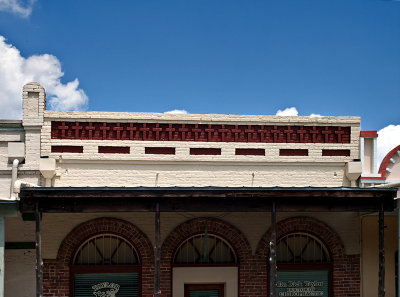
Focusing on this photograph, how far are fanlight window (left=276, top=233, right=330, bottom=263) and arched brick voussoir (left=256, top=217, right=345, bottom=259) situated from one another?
168 millimetres

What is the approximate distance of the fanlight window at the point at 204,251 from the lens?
39.5 feet

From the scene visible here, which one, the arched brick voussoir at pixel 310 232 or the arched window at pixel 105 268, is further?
the arched brick voussoir at pixel 310 232

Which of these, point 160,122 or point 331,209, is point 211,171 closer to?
point 160,122

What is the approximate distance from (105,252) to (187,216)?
2232 millimetres

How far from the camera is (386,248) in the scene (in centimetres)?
1267

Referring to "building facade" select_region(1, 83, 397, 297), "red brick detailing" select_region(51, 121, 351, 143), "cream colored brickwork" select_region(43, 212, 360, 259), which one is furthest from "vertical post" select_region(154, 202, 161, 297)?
"red brick detailing" select_region(51, 121, 351, 143)

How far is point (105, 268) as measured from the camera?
11.7m

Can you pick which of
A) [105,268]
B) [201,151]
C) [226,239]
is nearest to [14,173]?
[105,268]

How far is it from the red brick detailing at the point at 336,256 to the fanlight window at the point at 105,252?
3.91 metres

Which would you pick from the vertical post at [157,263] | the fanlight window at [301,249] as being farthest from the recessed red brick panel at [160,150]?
the fanlight window at [301,249]

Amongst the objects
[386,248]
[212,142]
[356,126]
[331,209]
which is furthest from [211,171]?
[386,248]

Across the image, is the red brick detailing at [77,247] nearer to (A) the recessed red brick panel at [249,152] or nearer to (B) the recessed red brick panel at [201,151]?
(B) the recessed red brick panel at [201,151]

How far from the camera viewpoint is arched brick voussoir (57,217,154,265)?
1164cm

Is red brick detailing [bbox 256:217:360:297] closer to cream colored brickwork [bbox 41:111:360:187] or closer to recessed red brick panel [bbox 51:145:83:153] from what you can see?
cream colored brickwork [bbox 41:111:360:187]
